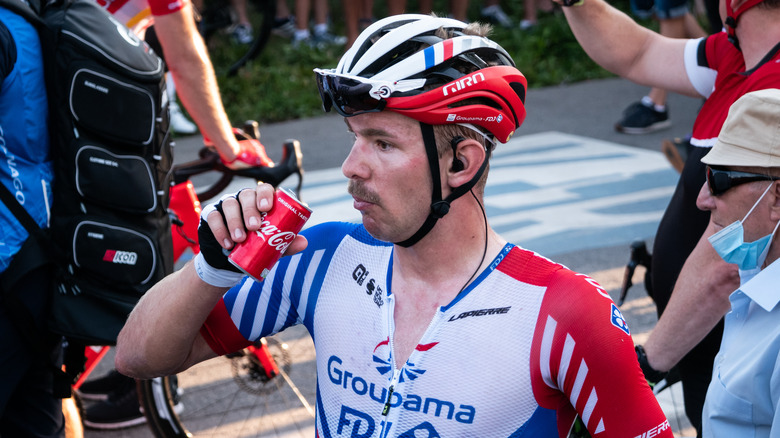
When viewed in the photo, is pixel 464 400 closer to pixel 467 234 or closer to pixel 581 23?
pixel 467 234

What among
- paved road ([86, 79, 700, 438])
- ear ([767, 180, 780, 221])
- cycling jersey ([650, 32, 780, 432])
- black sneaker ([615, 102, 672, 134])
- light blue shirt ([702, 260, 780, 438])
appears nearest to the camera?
light blue shirt ([702, 260, 780, 438])

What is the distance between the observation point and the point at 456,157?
7.22 ft

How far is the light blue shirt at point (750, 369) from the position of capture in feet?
7.48

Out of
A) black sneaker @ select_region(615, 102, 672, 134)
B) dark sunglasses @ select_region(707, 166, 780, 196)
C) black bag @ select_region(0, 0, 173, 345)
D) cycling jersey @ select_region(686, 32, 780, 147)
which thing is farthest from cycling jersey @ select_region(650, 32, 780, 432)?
black sneaker @ select_region(615, 102, 672, 134)

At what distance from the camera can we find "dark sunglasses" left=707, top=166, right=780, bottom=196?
2.54 m

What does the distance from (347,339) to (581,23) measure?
2136 mm

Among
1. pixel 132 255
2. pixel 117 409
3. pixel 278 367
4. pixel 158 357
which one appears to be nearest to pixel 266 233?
pixel 158 357

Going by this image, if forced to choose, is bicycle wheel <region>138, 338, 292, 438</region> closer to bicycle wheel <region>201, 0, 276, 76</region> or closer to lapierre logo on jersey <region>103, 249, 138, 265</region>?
lapierre logo on jersey <region>103, 249, 138, 265</region>

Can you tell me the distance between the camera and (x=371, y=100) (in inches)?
83.2

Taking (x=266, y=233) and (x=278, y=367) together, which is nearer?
(x=266, y=233)

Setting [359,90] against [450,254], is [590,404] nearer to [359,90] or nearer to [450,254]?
[450,254]

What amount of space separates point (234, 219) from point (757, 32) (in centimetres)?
220

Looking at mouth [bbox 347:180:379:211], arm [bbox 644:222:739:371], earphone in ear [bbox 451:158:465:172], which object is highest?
earphone in ear [bbox 451:158:465:172]

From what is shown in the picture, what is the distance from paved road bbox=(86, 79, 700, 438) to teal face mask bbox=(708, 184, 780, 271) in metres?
2.00
